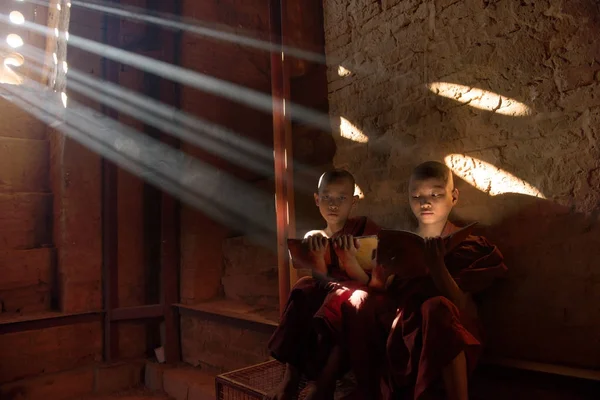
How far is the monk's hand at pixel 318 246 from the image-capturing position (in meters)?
2.42

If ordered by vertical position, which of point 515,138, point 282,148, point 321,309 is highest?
point 282,148

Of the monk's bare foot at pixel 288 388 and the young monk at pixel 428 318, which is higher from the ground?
the young monk at pixel 428 318

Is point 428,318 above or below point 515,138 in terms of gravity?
below

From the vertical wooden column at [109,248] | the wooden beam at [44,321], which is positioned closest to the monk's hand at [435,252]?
the vertical wooden column at [109,248]

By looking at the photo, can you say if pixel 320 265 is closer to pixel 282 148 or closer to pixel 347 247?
pixel 347 247

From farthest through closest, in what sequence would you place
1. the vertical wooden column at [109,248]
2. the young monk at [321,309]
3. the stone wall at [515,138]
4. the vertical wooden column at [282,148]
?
the vertical wooden column at [109,248], the vertical wooden column at [282,148], the young monk at [321,309], the stone wall at [515,138]

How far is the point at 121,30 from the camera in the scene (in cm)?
536

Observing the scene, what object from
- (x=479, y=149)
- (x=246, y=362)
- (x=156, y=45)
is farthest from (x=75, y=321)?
(x=479, y=149)

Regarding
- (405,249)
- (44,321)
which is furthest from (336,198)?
(44,321)

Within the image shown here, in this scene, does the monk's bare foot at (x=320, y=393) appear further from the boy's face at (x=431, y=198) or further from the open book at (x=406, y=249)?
the boy's face at (x=431, y=198)

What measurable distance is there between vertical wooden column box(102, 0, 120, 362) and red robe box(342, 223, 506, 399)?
352 cm

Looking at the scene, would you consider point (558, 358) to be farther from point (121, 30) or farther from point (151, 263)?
point (121, 30)

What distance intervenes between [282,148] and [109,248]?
2.51m

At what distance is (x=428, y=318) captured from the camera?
6.33ft
